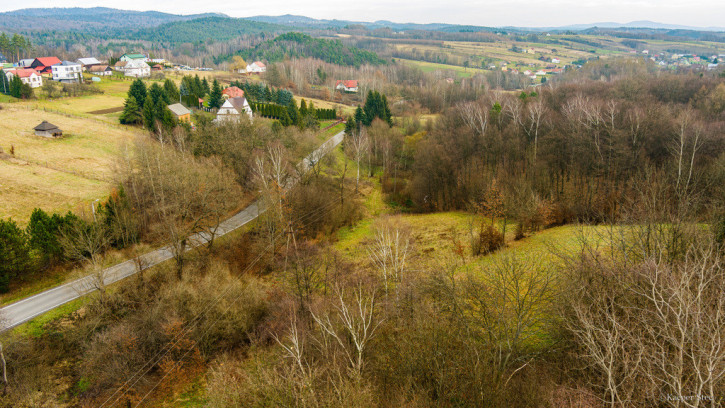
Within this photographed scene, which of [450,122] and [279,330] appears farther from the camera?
[450,122]

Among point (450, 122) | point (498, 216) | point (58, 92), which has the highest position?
point (58, 92)

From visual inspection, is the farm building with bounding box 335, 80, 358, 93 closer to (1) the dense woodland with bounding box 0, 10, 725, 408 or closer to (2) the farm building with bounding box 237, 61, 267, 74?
(2) the farm building with bounding box 237, 61, 267, 74

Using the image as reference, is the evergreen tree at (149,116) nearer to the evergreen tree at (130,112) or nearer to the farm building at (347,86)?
the evergreen tree at (130,112)

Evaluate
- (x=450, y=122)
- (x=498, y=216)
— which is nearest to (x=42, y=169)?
(x=498, y=216)

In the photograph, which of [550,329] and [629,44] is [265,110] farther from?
[629,44]

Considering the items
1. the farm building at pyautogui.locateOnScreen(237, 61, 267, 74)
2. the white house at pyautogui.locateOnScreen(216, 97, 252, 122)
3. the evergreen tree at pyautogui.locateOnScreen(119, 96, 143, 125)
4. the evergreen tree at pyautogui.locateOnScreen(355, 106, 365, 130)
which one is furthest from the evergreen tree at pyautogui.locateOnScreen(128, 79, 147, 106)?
the farm building at pyautogui.locateOnScreen(237, 61, 267, 74)

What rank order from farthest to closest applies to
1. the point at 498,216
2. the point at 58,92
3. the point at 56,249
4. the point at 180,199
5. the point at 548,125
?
the point at 58,92
the point at 548,125
the point at 498,216
the point at 180,199
the point at 56,249

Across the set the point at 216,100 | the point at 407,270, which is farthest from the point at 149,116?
the point at 407,270
